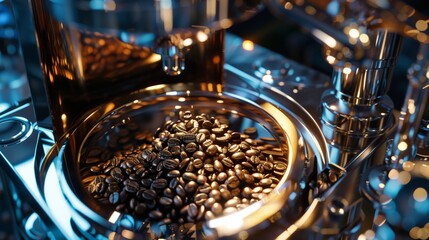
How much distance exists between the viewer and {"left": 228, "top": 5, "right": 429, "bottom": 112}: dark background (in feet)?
3.42

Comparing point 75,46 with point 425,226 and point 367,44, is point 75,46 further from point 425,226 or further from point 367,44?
point 425,226

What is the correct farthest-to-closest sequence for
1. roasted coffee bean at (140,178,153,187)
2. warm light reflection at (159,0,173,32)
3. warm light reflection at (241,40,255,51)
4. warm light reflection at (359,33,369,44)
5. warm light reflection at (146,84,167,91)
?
warm light reflection at (241,40,255,51) → warm light reflection at (146,84,167,91) → roasted coffee bean at (140,178,153,187) → warm light reflection at (359,33,369,44) → warm light reflection at (159,0,173,32)

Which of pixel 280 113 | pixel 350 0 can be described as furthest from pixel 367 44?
pixel 280 113

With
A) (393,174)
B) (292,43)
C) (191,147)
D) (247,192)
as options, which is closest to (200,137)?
(191,147)

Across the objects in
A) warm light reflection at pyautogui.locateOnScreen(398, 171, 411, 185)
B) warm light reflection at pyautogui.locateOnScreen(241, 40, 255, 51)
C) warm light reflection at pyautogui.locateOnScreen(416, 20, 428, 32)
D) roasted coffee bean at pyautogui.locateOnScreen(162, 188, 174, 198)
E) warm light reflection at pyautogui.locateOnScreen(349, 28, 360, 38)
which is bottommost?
roasted coffee bean at pyautogui.locateOnScreen(162, 188, 174, 198)

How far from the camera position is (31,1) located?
2.03 feet

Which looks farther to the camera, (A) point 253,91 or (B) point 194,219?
(A) point 253,91

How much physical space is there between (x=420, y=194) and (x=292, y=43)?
583 mm

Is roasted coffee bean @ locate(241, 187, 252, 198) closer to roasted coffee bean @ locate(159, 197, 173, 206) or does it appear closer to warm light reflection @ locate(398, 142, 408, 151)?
roasted coffee bean @ locate(159, 197, 173, 206)

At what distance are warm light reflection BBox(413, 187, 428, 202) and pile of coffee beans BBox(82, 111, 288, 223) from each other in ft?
0.55

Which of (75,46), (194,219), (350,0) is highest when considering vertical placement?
(350,0)

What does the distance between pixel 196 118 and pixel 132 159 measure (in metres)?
0.13

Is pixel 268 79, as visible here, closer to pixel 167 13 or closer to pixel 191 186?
pixel 191 186

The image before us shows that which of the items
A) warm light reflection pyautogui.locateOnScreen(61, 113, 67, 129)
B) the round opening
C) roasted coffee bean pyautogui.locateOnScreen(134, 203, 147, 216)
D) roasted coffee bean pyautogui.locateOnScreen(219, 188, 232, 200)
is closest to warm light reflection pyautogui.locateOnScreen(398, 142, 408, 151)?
the round opening
